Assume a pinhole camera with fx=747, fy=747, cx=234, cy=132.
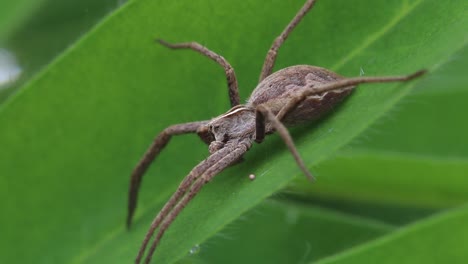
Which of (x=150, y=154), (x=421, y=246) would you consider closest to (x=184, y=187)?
(x=150, y=154)

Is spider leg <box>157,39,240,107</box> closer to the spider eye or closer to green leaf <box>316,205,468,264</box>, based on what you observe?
the spider eye

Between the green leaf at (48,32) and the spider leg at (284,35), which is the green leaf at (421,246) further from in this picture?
the green leaf at (48,32)

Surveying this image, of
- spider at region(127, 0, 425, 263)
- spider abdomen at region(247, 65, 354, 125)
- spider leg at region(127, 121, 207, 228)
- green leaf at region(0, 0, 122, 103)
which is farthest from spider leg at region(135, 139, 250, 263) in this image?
green leaf at region(0, 0, 122, 103)

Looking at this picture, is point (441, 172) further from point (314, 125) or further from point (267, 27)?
point (267, 27)

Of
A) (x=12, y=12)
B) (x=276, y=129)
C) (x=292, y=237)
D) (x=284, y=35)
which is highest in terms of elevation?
(x=284, y=35)

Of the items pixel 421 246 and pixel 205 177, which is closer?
pixel 421 246

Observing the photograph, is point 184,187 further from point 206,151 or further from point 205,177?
point 206,151

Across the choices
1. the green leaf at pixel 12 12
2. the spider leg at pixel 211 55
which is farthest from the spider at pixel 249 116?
the green leaf at pixel 12 12
